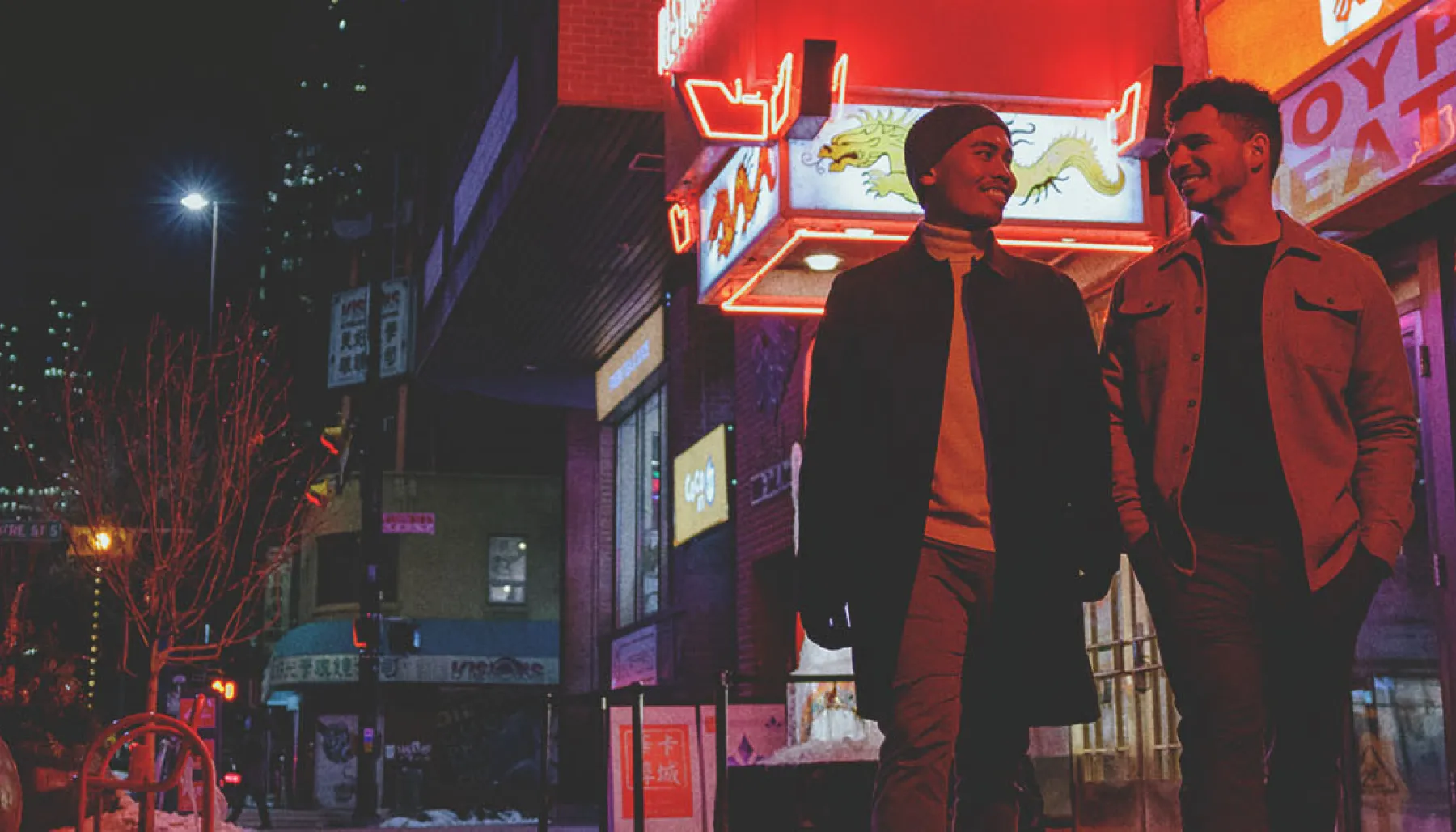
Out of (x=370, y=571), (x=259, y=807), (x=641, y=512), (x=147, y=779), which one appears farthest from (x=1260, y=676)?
(x=370, y=571)

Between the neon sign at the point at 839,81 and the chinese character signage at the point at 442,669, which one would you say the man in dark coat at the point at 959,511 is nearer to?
the neon sign at the point at 839,81

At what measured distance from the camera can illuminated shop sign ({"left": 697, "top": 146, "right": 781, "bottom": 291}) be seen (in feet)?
32.9

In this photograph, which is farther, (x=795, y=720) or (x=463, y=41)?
(x=463, y=41)

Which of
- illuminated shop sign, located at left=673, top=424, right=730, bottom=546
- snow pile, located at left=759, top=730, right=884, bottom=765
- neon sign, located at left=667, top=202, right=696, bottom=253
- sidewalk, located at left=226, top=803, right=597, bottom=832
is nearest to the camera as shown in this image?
snow pile, located at left=759, top=730, right=884, bottom=765

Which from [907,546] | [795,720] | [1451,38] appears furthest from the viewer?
[795,720]

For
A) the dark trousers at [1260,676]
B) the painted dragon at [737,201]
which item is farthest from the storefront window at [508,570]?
the dark trousers at [1260,676]

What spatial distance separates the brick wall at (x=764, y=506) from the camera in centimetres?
1684

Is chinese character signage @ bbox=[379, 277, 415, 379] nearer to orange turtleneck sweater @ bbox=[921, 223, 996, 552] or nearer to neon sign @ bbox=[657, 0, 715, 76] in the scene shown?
neon sign @ bbox=[657, 0, 715, 76]

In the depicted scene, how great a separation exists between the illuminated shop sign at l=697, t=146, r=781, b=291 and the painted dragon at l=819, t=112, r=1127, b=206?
16.7 inches

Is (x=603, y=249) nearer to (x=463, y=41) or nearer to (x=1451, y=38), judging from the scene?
(x=463, y=41)

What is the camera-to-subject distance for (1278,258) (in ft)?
13.5

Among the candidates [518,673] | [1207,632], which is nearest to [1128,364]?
[1207,632]

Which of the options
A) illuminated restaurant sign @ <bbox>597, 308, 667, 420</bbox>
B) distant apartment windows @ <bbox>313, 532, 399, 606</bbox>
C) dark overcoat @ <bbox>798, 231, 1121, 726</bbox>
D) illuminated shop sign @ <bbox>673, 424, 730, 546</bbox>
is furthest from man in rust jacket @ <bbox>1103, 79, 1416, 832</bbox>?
distant apartment windows @ <bbox>313, 532, 399, 606</bbox>

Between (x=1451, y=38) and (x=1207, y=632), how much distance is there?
4239mm
